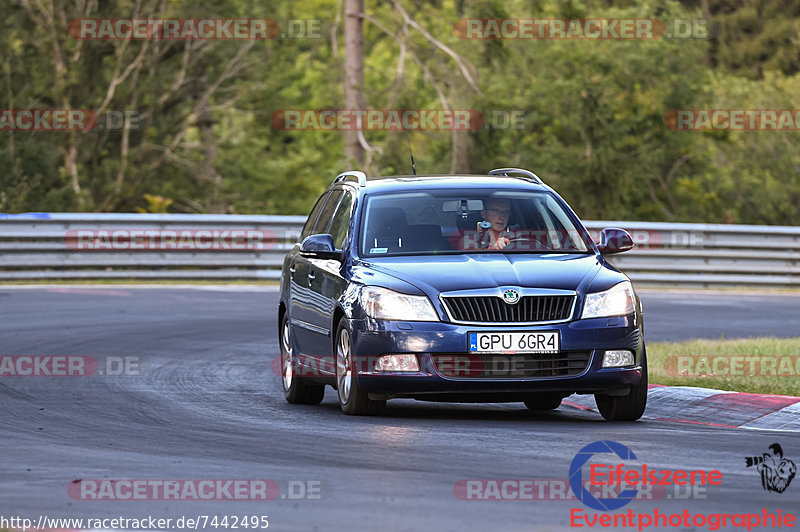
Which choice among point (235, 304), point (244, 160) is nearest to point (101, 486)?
point (235, 304)

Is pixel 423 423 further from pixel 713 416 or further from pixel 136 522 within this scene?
pixel 136 522

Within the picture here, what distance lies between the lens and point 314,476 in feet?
25.9

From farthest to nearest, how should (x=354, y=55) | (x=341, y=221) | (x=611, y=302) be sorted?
(x=354, y=55) < (x=341, y=221) < (x=611, y=302)

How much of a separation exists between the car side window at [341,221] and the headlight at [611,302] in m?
→ 2.14

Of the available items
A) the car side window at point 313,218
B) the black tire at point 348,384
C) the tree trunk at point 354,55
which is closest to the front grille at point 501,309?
the black tire at point 348,384

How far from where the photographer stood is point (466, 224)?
11.6 m

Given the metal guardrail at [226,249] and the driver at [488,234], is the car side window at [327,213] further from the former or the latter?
the metal guardrail at [226,249]

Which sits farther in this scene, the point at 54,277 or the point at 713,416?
the point at 54,277

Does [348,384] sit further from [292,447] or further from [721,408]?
[721,408]

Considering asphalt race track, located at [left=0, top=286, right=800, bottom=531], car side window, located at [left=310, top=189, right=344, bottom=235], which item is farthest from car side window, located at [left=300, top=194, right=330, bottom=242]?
asphalt race track, located at [left=0, top=286, right=800, bottom=531]

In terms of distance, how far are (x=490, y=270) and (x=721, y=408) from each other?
6.41 feet

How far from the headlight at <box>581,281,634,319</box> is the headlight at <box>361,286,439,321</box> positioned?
101cm

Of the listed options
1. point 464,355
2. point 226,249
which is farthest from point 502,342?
point 226,249

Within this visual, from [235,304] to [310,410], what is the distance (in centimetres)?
1063
